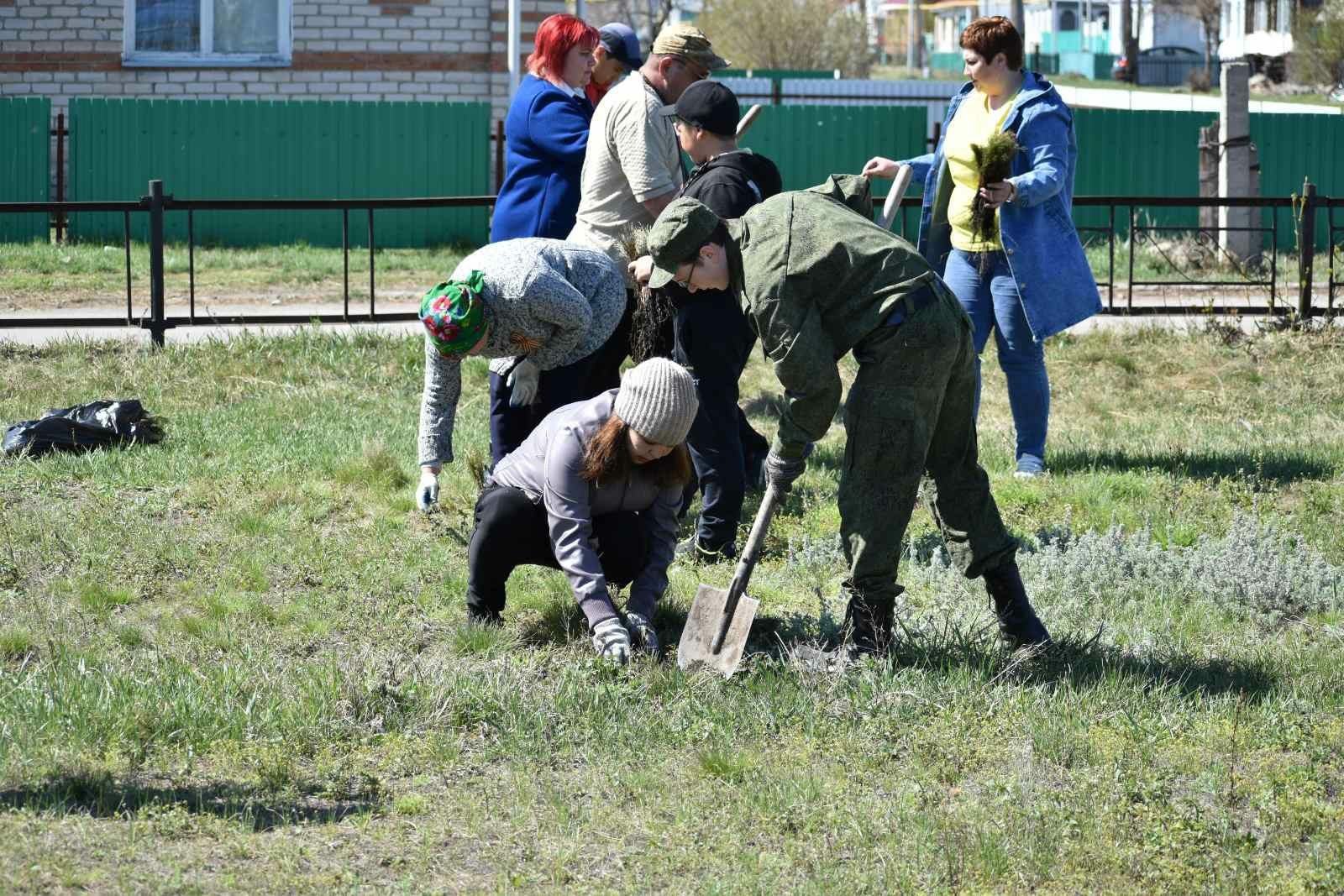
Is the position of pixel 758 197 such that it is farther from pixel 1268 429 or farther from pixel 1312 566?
pixel 1268 429

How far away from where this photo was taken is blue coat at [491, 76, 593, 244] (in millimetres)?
5840

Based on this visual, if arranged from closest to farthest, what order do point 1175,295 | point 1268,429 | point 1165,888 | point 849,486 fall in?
point 1165,888, point 849,486, point 1268,429, point 1175,295

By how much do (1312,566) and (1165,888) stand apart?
252 cm

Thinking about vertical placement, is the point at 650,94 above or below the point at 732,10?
below

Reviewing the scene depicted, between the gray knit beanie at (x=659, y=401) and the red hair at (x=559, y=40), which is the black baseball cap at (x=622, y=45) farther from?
the gray knit beanie at (x=659, y=401)

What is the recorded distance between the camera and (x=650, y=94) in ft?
18.3

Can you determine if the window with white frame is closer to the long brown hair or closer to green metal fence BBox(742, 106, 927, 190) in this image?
green metal fence BBox(742, 106, 927, 190)

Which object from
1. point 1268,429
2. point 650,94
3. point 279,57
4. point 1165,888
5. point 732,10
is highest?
point 732,10

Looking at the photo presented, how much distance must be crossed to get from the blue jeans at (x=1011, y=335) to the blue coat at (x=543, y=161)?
160 cm

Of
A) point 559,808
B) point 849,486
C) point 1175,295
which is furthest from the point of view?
point 1175,295

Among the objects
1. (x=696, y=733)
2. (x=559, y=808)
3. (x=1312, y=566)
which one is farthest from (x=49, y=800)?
(x=1312, y=566)

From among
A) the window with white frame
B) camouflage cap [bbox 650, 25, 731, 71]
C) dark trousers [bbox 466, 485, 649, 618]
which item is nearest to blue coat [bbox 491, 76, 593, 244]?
camouflage cap [bbox 650, 25, 731, 71]

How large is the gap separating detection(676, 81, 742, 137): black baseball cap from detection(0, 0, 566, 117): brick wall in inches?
462

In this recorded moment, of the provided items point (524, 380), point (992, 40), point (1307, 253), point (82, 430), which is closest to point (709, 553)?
point (524, 380)
